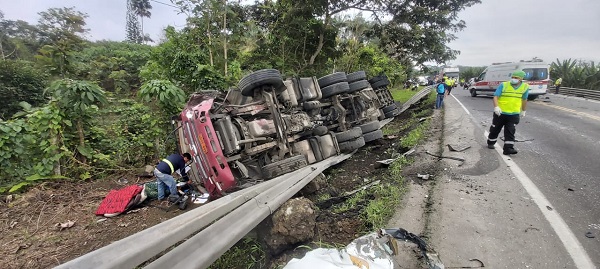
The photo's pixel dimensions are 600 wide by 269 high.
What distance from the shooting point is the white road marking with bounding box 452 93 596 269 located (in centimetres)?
203

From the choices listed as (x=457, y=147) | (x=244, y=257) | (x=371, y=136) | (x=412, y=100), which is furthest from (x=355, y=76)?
(x=412, y=100)

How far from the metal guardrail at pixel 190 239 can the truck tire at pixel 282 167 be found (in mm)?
988

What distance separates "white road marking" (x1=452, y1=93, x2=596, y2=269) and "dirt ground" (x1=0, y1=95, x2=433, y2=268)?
1.48 metres

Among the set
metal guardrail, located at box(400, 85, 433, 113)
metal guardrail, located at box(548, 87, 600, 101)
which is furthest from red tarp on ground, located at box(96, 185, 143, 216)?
metal guardrail, located at box(548, 87, 600, 101)

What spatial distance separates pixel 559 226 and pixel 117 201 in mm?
4730

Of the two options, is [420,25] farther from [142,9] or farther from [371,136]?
[142,9]

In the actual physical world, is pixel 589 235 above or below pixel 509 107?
below

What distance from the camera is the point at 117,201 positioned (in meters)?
3.90

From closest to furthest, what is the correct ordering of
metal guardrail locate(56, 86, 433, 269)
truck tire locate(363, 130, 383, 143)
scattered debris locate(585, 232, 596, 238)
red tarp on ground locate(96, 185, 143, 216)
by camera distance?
metal guardrail locate(56, 86, 433, 269) < scattered debris locate(585, 232, 596, 238) < red tarp on ground locate(96, 185, 143, 216) < truck tire locate(363, 130, 383, 143)

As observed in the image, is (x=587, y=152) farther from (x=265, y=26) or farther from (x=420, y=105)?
(x=265, y=26)

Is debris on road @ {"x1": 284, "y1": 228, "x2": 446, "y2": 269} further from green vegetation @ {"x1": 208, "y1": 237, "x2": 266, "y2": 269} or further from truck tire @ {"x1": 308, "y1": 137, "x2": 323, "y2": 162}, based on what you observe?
truck tire @ {"x1": 308, "y1": 137, "x2": 323, "y2": 162}

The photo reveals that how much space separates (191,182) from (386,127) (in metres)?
5.50

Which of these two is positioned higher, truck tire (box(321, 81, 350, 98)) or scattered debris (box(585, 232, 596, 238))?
truck tire (box(321, 81, 350, 98))

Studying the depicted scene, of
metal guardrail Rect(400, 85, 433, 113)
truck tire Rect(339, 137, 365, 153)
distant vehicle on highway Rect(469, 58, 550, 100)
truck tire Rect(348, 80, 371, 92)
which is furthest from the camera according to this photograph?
distant vehicle on highway Rect(469, 58, 550, 100)
